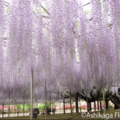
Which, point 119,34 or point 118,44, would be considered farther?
point 118,44

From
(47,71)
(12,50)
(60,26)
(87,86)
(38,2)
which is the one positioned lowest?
(87,86)

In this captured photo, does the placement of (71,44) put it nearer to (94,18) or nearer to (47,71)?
(94,18)

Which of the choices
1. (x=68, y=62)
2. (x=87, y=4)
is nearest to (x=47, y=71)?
(x=68, y=62)

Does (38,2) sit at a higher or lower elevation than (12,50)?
higher

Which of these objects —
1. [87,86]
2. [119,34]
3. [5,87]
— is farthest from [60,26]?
[5,87]

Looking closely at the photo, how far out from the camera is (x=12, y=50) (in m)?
8.15

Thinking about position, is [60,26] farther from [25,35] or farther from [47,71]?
[47,71]

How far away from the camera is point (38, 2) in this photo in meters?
6.31

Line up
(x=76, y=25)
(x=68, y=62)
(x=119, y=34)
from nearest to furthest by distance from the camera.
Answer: (x=119, y=34) < (x=76, y=25) < (x=68, y=62)

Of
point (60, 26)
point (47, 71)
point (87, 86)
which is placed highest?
point (60, 26)

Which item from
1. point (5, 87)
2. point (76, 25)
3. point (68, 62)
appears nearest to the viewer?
point (76, 25)

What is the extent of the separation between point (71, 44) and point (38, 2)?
2.17 m

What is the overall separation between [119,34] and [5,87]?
14.2 metres

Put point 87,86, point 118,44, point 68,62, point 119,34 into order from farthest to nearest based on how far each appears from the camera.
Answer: point 87,86 → point 68,62 → point 118,44 → point 119,34
